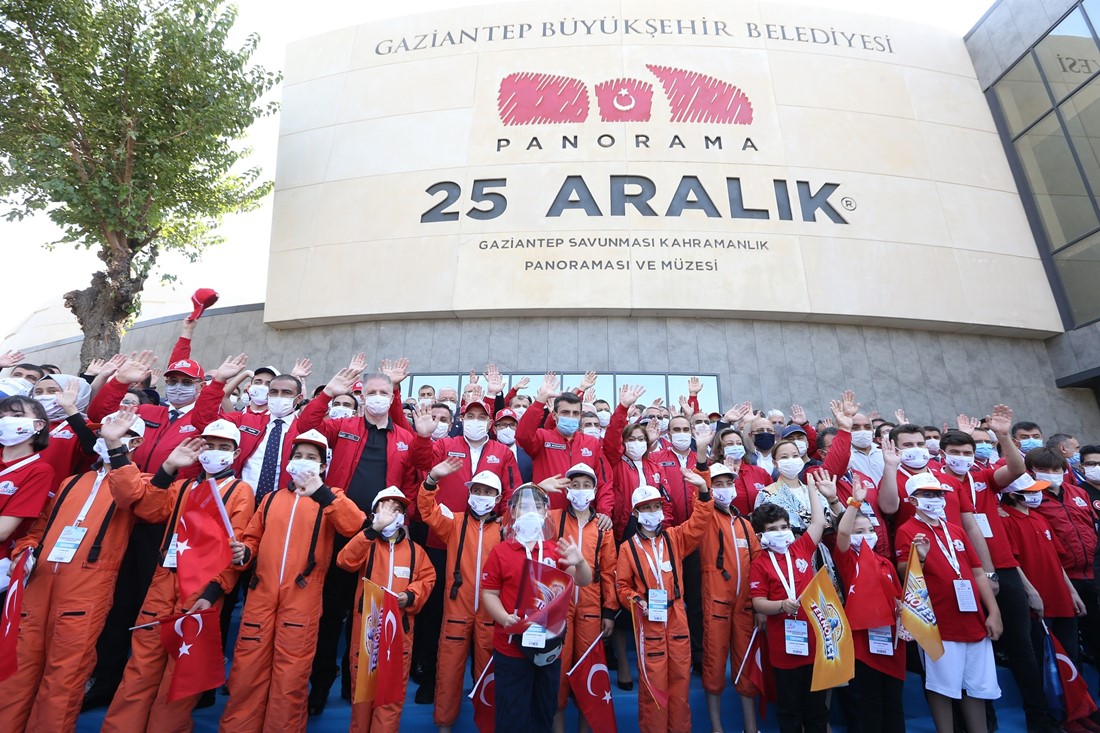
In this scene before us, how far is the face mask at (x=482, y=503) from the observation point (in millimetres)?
4047

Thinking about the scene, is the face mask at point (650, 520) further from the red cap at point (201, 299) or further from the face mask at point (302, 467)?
the red cap at point (201, 299)

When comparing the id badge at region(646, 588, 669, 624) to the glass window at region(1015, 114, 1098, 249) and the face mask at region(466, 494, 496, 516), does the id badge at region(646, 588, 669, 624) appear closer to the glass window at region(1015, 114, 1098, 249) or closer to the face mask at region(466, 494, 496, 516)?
the face mask at region(466, 494, 496, 516)

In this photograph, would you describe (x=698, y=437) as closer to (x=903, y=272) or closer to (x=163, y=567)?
(x=163, y=567)

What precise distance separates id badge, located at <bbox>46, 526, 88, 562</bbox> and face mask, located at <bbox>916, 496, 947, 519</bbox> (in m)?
5.99

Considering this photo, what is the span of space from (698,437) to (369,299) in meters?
9.02

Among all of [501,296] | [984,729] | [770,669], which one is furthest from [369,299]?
[984,729]

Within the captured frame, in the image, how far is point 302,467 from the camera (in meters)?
3.84

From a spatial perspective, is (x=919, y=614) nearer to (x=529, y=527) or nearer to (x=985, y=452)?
(x=529, y=527)

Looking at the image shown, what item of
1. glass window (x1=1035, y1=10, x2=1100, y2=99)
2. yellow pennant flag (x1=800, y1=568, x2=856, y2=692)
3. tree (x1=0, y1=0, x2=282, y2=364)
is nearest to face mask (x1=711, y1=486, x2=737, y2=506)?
yellow pennant flag (x1=800, y1=568, x2=856, y2=692)

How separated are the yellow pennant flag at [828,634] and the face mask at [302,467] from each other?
362 centimetres

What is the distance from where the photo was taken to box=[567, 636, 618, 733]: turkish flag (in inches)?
142

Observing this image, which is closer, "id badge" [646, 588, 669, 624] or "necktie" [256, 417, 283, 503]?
"id badge" [646, 588, 669, 624]

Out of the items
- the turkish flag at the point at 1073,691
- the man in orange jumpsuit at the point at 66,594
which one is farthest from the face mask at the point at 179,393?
the turkish flag at the point at 1073,691

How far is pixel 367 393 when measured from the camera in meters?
4.84
